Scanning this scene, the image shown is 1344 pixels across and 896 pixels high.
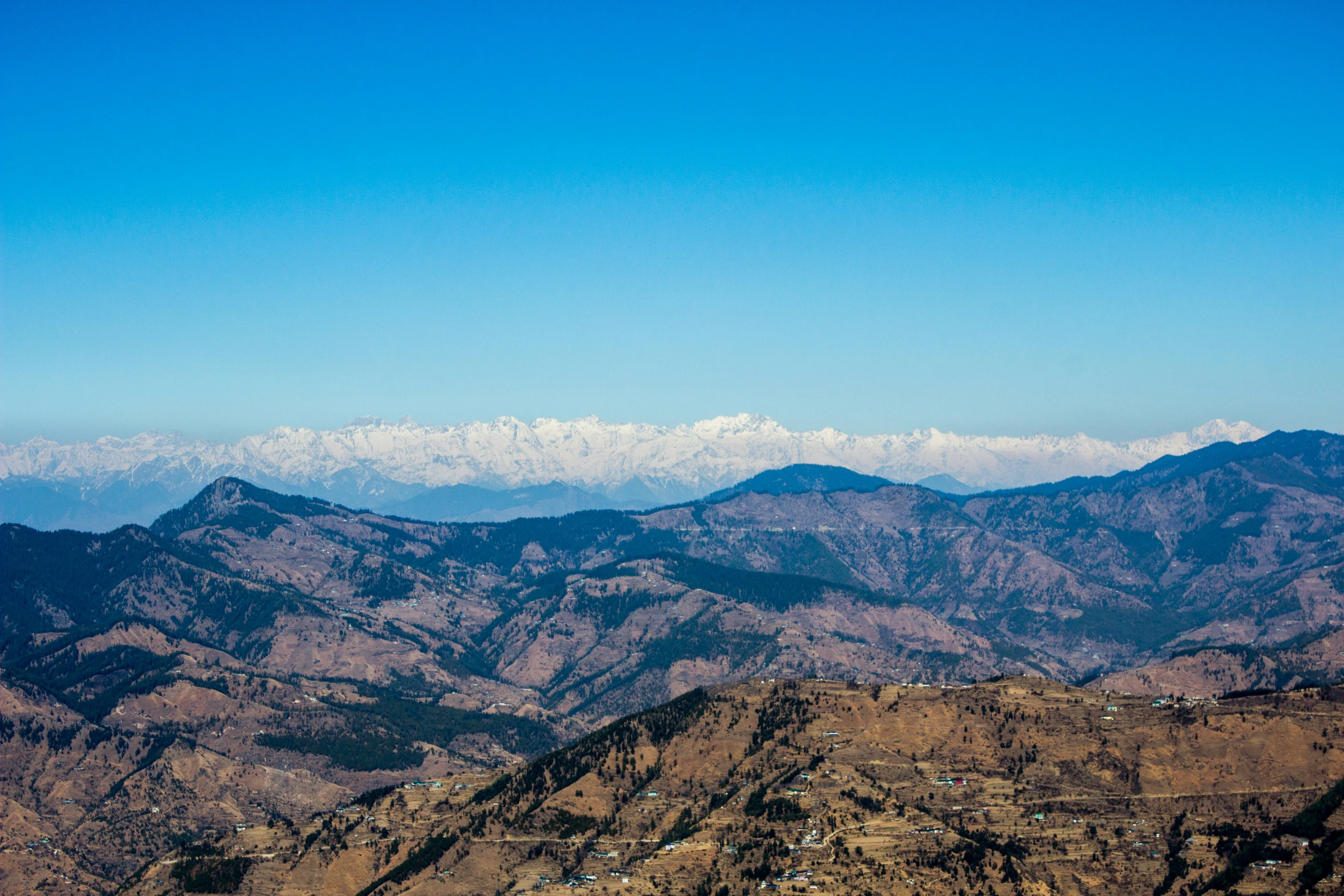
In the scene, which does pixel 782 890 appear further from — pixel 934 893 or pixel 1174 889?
pixel 1174 889

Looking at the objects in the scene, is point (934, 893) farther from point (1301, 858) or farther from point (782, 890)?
point (1301, 858)

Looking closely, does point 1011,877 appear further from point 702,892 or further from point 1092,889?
point 702,892

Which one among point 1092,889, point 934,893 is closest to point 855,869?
point 934,893

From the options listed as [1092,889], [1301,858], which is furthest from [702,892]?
[1301,858]

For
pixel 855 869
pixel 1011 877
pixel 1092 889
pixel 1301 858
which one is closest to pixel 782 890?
pixel 855 869

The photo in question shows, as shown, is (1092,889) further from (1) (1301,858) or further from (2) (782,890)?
(2) (782,890)

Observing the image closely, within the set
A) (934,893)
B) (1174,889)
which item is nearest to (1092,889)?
(1174,889)

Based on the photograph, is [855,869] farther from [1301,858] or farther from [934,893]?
[1301,858]
